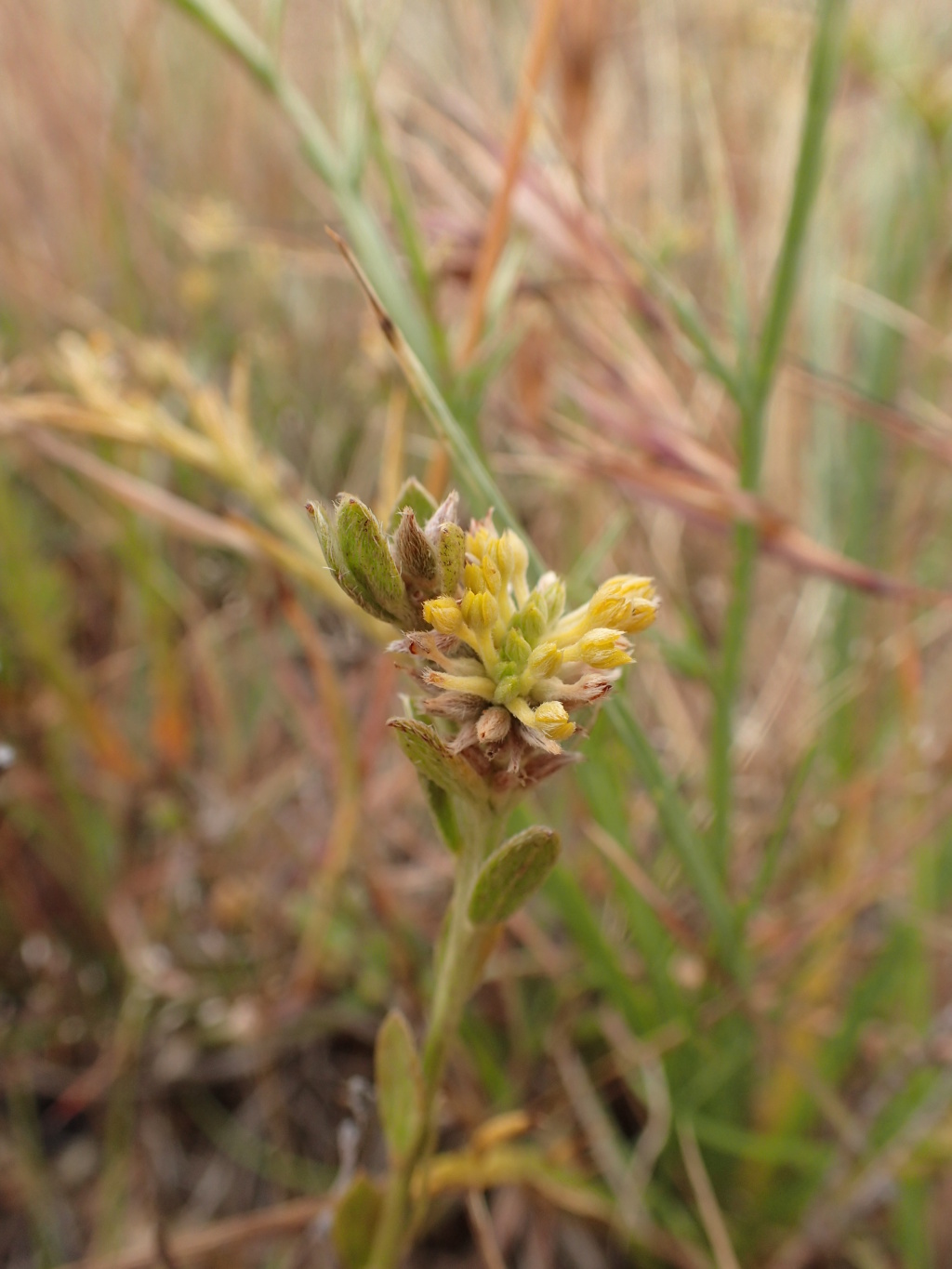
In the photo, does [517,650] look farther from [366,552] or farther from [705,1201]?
[705,1201]

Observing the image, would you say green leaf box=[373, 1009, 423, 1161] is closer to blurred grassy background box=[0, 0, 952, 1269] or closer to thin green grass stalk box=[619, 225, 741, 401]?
blurred grassy background box=[0, 0, 952, 1269]

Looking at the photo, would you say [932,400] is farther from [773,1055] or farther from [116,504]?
[116,504]

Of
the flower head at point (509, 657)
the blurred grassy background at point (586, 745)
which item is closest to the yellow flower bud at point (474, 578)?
the flower head at point (509, 657)

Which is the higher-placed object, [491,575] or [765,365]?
[491,575]

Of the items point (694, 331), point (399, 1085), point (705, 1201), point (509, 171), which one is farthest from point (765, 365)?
point (705, 1201)

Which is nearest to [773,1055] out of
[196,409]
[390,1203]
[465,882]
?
[390,1203]

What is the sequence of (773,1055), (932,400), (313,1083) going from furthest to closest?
(932,400) < (313,1083) < (773,1055)
